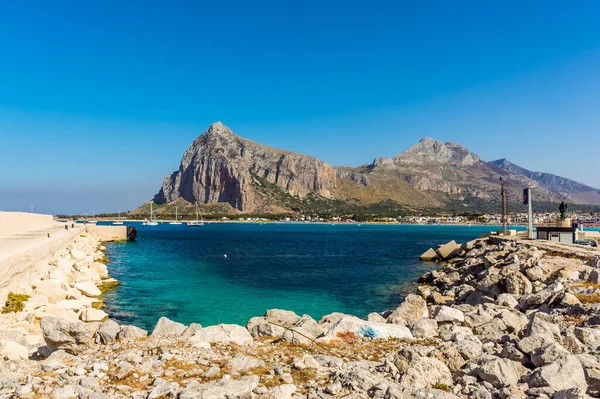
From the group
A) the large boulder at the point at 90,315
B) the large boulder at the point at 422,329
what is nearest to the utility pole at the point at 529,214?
the large boulder at the point at 422,329

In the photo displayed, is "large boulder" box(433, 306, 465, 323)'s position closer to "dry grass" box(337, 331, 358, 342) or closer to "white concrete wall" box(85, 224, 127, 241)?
"dry grass" box(337, 331, 358, 342)

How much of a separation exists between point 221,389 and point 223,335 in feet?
13.4

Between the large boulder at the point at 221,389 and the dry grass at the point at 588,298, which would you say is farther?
the dry grass at the point at 588,298

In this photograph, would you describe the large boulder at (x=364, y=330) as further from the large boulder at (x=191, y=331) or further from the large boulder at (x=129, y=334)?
the large boulder at (x=129, y=334)

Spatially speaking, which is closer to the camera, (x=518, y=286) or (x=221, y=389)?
(x=221, y=389)

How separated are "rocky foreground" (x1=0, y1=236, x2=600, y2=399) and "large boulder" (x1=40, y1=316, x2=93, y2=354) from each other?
0.03 metres

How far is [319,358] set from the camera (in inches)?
383

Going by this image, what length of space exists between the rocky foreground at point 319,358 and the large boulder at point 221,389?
21mm

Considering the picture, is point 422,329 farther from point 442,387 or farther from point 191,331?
point 191,331

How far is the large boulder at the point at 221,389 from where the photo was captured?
289 inches

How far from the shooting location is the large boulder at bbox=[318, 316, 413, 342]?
11917 mm

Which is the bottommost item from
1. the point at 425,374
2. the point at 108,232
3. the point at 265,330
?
the point at 108,232

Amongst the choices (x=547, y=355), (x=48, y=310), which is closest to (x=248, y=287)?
(x=48, y=310)

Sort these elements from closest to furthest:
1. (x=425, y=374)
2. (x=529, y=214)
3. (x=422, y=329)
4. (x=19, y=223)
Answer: (x=425, y=374) < (x=422, y=329) < (x=529, y=214) < (x=19, y=223)
